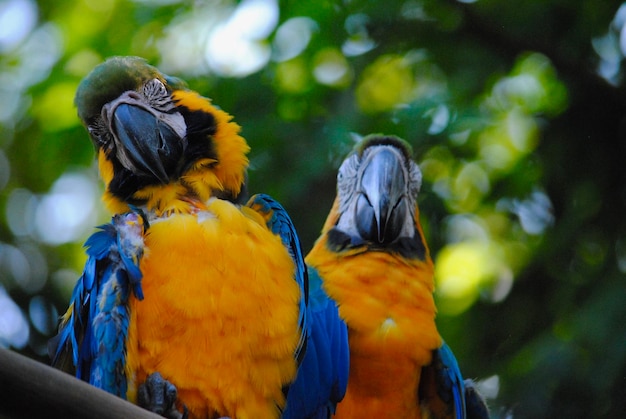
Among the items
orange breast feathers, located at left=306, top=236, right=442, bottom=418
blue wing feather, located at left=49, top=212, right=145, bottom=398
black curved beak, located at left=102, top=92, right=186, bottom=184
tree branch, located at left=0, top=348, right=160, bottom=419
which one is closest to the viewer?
tree branch, located at left=0, top=348, right=160, bottom=419

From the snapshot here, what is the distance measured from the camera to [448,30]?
188 inches

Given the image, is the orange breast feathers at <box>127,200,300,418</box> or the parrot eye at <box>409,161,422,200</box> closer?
the orange breast feathers at <box>127,200,300,418</box>

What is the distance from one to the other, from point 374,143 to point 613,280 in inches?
54.2

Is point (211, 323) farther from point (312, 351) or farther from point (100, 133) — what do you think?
point (100, 133)

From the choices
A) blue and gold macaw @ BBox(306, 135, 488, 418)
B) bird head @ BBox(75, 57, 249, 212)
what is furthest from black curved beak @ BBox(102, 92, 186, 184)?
blue and gold macaw @ BBox(306, 135, 488, 418)

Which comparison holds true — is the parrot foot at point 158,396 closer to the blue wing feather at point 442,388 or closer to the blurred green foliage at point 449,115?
the blue wing feather at point 442,388

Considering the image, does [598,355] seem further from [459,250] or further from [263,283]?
[263,283]

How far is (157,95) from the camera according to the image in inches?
132

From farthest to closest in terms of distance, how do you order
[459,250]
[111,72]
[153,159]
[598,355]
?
[459,250]
[598,355]
[111,72]
[153,159]

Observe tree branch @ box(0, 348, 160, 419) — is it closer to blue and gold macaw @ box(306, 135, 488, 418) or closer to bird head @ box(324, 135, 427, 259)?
blue and gold macaw @ box(306, 135, 488, 418)

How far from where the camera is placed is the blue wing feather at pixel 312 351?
123 inches

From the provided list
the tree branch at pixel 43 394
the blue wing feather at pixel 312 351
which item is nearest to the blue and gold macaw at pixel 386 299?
the blue wing feather at pixel 312 351

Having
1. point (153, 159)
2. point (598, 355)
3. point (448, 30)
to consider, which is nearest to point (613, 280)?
point (598, 355)

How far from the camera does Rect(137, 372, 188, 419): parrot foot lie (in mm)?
2742
